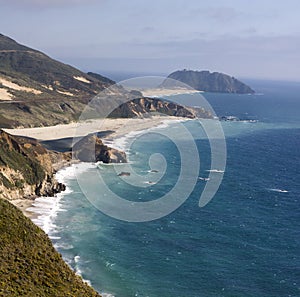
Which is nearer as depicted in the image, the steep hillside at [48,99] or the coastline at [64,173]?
the coastline at [64,173]

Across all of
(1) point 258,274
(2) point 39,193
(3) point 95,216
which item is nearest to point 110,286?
(1) point 258,274

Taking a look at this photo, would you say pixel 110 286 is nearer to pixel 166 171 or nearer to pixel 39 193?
pixel 39 193

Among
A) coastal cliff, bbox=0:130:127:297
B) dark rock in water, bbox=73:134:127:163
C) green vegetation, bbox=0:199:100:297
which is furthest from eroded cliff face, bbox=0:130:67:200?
green vegetation, bbox=0:199:100:297

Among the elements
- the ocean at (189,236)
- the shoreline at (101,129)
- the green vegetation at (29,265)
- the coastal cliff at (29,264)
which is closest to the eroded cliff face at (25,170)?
the ocean at (189,236)

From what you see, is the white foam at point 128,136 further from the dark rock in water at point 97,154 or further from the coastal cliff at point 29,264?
the coastal cliff at point 29,264

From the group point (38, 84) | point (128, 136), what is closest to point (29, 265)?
point (128, 136)
